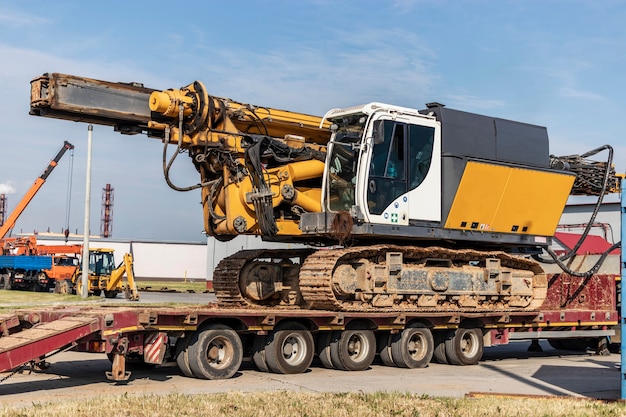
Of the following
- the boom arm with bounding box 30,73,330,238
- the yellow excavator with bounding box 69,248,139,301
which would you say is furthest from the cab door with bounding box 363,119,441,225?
the yellow excavator with bounding box 69,248,139,301

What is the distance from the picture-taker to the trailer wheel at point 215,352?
14422 millimetres

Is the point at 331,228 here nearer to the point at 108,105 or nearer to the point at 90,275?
the point at 108,105

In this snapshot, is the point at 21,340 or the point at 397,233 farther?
the point at 397,233

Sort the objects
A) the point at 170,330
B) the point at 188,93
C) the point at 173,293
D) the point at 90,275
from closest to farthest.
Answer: the point at 170,330 → the point at 188,93 → the point at 90,275 → the point at 173,293

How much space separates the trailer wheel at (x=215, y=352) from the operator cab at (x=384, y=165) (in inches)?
131

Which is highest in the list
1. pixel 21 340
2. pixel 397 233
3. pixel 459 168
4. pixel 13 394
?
pixel 459 168

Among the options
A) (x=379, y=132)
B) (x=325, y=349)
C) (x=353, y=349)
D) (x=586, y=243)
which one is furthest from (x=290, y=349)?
(x=586, y=243)

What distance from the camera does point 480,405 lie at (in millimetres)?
11672

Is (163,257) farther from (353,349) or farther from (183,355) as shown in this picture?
(183,355)

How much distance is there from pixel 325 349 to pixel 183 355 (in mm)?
3173

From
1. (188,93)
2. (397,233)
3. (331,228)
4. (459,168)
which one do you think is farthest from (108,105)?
(459,168)

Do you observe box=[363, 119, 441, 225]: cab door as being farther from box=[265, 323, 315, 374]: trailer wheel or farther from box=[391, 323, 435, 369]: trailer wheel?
box=[265, 323, 315, 374]: trailer wheel

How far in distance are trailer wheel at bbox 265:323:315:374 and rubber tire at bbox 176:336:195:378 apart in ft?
5.30

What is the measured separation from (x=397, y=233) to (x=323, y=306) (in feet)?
6.62
